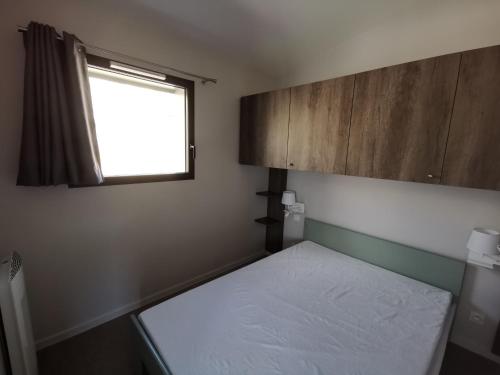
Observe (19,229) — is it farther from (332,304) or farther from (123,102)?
(332,304)

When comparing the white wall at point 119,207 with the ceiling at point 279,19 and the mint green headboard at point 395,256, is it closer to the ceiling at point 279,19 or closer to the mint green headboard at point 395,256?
the ceiling at point 279,19

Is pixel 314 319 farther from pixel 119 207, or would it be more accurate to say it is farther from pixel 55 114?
pixel 55 114

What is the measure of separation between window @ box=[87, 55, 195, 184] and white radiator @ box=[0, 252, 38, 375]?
813 mm

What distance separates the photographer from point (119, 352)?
1714mm

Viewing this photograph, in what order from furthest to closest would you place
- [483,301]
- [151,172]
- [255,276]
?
1. [151,172]
2. [255,276]
3. [483,301]

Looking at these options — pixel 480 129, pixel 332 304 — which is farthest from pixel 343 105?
pixel 332 304

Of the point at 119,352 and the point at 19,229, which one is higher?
the point at 19,229

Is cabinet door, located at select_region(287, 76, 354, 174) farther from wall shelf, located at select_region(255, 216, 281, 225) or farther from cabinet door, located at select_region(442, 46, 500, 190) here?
wall shelf, located at select_region(255, 216, 281, 225)

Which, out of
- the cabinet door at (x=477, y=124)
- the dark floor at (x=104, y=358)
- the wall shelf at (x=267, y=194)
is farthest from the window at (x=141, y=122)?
the cabinet door at (x=477, y=124)

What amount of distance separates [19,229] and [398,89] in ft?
A: 9.26

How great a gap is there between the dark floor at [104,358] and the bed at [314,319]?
470 millimetres

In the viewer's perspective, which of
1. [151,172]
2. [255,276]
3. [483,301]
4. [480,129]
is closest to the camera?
[480,129]

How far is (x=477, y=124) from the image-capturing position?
1.30m

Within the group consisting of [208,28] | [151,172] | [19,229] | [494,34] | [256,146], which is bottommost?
[19,229]
